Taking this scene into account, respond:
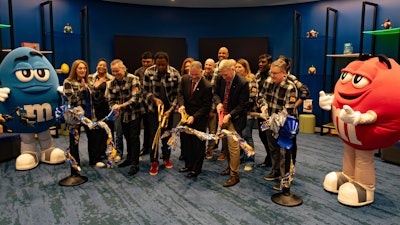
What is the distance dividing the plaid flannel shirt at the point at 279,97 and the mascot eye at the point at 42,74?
2609 millimetres

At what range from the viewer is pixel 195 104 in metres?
3.74

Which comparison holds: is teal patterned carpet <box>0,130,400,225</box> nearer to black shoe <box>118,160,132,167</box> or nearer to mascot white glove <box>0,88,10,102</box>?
black shoe <box>118,160,132,167</box>

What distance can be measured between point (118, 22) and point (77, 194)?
4.68 meters

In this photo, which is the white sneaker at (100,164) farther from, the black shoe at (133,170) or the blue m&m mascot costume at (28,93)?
the blue m&m mascot costume at (28,93)

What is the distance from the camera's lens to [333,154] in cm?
495

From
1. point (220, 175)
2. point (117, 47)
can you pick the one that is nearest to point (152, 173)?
point (220, 175)

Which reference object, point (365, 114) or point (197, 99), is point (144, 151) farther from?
point (365, 114)

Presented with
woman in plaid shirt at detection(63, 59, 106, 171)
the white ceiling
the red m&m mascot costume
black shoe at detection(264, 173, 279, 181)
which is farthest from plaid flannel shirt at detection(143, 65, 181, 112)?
the white ceiling

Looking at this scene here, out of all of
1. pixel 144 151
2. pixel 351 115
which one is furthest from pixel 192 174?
pixel 351 115

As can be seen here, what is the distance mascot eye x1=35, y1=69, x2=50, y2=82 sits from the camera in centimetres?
407

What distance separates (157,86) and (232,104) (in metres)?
0.93

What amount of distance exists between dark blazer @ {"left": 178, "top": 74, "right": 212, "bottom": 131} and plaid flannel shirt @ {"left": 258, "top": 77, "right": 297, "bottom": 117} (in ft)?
1.92

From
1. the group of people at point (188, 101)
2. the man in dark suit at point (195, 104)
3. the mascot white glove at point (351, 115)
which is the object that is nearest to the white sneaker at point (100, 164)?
the group of people at point (188, 101)

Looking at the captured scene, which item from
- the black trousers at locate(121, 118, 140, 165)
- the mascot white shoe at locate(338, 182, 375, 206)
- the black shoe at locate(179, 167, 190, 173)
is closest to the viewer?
the mascot white shoe at locate(338, 182, 375, 206)
